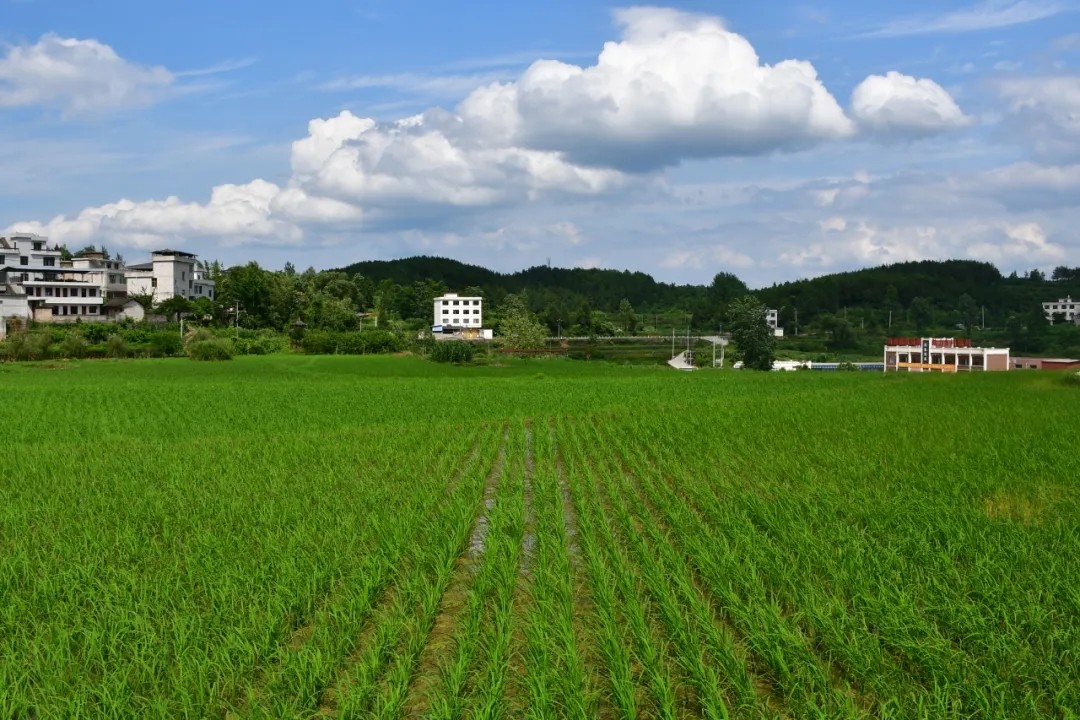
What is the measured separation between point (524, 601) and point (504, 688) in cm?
151

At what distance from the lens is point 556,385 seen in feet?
105

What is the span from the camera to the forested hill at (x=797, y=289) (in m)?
111

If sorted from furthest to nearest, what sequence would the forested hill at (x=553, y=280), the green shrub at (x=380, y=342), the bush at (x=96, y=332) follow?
the forested hill at (x=553, y=280) → the green shrub at (x=380, y=342) → the bush at (x=96, y=332)

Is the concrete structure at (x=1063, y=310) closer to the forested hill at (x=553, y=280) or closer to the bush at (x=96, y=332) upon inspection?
the forested hill at (x=553, y=280)

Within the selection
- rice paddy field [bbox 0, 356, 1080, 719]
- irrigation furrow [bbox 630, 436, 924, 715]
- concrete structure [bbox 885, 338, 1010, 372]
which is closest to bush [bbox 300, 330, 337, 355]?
concrete structure [bbox 885, 338, 1010, 372]

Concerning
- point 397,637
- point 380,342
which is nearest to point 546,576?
point 397,637

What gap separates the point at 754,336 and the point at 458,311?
150ft

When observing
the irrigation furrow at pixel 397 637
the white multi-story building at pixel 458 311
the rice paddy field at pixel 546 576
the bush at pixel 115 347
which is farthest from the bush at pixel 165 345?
the irrigation furrow at pixel 397 637

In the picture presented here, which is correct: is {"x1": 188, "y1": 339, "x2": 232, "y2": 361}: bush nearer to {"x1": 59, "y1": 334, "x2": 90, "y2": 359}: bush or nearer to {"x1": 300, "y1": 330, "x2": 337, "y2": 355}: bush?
{"x1": 59, "y1": 334, "x2": 90, "y2": 359}: bush

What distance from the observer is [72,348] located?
155 ft

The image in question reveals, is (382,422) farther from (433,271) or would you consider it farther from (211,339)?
(433,271)

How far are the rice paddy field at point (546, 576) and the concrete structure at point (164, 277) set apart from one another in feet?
192

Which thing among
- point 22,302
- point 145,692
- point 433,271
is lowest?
point 145,692

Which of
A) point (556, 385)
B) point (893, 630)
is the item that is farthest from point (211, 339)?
point (893, 630)
